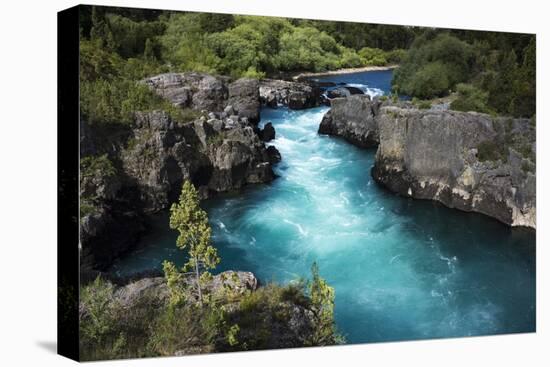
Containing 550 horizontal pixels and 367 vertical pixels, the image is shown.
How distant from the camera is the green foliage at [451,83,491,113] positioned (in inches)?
482

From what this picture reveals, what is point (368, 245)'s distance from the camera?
11.5 m

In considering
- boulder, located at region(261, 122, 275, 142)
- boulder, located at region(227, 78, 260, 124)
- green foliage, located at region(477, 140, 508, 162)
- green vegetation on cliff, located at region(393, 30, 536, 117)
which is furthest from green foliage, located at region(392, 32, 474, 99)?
boulder, located at region(227, 78, 260, 124)

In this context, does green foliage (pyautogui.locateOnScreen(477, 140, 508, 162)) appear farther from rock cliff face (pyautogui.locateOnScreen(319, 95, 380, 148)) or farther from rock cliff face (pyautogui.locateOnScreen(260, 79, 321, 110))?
rock cliff face (pyautogui.locateOnScreen(260, 79, 321, 110))

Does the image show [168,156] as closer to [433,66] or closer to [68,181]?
[68,181]

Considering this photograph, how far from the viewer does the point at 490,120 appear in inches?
481

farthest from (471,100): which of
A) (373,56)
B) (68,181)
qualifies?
(68,181)

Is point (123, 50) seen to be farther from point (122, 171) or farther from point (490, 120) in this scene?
point (490, 120)

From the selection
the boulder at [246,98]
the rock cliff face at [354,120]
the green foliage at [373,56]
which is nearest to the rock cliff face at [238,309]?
the boulder at [246,98]

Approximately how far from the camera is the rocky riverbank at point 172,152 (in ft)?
32.9

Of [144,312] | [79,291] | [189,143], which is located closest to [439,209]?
[189,143]

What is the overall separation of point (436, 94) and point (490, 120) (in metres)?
0.88

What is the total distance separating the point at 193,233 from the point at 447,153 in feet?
13.2

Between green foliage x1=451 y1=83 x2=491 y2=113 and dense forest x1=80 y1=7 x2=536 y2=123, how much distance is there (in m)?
0.01

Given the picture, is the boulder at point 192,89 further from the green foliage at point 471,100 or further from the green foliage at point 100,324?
the green foliage at point 471,100
